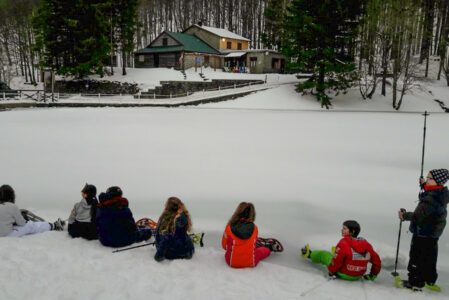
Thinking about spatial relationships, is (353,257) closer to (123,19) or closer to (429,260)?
(429,260)

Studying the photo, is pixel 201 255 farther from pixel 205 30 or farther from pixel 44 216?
pixel 205 30

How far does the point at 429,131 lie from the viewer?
16.1m

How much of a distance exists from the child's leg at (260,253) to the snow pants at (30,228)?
3638 millimetres

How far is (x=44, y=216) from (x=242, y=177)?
4.98 m

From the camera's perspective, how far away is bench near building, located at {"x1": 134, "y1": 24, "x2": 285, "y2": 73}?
43.8 m

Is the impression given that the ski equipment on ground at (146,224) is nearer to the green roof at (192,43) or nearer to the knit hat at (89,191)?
the knit hat at (89,191)

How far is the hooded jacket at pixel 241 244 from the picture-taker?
167 inches

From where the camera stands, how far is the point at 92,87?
3488 centimetres

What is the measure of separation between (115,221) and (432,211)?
4283 mm

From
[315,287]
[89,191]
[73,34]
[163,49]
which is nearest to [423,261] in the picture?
[315,287]

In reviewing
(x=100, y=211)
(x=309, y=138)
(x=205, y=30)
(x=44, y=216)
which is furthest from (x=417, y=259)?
(x=205, y=30)

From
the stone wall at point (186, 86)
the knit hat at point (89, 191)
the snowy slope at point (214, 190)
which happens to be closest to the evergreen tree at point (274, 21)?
the stone wall at point (186, 86)

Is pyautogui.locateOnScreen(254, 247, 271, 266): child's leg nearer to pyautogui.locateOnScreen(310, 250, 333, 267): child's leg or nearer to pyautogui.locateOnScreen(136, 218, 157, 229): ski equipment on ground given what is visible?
pyautogui.locateOnScreen(310, 250, 333, 267): child's leg

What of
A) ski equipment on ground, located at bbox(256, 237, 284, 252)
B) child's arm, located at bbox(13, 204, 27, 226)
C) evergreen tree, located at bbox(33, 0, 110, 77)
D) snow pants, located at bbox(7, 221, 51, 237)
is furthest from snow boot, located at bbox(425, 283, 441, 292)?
evergreen tree, located at bbox(33, 0, 110, 77)
